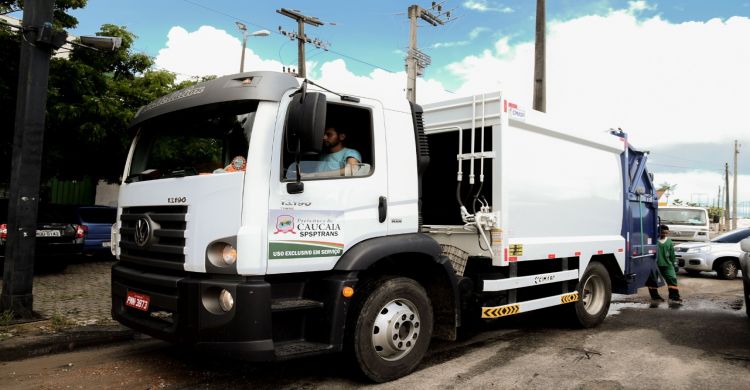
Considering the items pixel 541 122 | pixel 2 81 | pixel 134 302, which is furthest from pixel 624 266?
pixel 2 81

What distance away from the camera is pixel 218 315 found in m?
3.71

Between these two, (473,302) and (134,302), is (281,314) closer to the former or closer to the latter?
(134,302)

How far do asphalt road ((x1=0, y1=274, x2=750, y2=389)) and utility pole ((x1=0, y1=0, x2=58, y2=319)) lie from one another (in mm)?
1562

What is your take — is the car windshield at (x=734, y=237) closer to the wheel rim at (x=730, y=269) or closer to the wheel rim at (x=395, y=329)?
the wheel rim at (x=730, y=269)

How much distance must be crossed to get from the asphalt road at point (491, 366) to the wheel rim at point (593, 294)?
1.08ft

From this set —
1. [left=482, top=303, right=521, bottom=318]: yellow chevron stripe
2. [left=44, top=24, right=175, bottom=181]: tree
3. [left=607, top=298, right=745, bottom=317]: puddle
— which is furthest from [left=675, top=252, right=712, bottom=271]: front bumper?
[left=44, top=24, right=175, bottom=181]: tree

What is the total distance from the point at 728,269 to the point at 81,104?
15.1 metres

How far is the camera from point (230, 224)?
12.3ft

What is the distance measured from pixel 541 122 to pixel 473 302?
209cm

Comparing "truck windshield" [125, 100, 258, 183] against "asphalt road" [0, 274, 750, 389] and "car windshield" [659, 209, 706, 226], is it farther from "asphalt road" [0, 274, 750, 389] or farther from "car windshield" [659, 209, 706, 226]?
"car windshield" [659, 209, 706, 226]

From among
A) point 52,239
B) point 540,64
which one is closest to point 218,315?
point 52,239

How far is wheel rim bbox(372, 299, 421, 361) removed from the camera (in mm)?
4348

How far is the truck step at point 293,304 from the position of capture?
3.79 metres

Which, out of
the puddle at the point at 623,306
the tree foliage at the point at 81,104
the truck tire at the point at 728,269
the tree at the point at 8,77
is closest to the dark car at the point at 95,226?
the tree foliage at the point at 81,104
